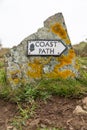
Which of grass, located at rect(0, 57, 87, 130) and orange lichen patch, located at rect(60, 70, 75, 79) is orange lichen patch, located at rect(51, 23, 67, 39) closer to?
orange lichen patch, located at rect(60, 70, 75, 79)

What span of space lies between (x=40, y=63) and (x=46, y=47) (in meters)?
0.28

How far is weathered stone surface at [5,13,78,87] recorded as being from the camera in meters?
6.59

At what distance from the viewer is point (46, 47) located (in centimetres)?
673

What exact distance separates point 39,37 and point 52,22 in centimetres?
32

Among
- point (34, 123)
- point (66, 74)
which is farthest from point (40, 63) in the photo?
point (34, 123)

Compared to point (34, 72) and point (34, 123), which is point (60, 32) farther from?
point (34, 123)

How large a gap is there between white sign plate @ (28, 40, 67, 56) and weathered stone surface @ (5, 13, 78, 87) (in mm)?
59

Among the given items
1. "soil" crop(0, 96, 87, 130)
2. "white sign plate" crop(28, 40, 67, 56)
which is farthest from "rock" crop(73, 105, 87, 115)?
"white sign plate" crop(28, 40, 67, 56)

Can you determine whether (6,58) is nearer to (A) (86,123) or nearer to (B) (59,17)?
(B) (59,17)

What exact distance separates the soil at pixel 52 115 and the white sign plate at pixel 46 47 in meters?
0.76

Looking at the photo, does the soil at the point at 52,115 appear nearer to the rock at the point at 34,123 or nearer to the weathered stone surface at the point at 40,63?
the rock at the point at 34,123

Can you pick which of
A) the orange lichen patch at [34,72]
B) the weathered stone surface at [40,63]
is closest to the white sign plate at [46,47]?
the weathered stone surface at [40,63]

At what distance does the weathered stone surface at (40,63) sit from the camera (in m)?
6.59

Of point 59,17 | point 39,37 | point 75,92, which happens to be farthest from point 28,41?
point 75,92
